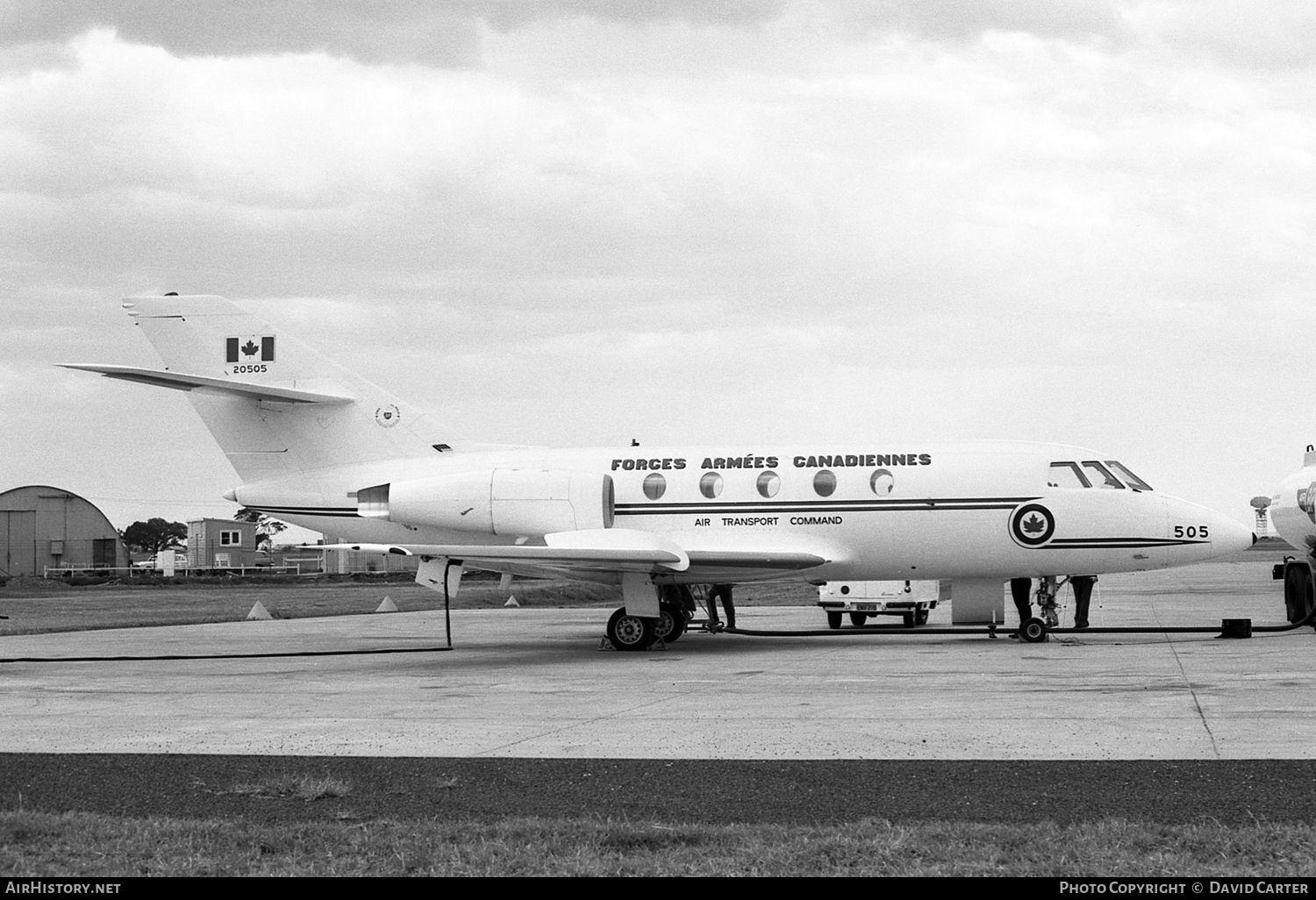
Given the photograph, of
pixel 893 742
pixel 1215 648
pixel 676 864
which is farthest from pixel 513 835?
pixel 1215 648

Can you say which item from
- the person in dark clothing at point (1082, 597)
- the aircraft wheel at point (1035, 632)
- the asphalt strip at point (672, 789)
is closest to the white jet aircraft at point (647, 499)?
the aircraft wheel at point (1035, 632)

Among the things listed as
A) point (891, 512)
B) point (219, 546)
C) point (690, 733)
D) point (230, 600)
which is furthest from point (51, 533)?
point (690, 733)

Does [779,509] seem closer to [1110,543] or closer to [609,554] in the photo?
[609,554]

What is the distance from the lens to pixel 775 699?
48.4ft

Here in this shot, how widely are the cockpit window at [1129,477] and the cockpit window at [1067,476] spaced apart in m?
0.60

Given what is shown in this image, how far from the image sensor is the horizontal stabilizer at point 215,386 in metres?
22.0

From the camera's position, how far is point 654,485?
939 inches

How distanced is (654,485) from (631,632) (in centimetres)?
255

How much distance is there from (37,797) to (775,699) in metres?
7.62

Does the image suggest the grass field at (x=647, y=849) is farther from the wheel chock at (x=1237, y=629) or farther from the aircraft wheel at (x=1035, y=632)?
the wheel chock at (x=1237, y=629)

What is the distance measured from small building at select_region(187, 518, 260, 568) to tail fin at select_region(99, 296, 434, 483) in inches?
2950

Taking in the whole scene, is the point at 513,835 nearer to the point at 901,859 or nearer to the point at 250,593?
the point at 901,859
